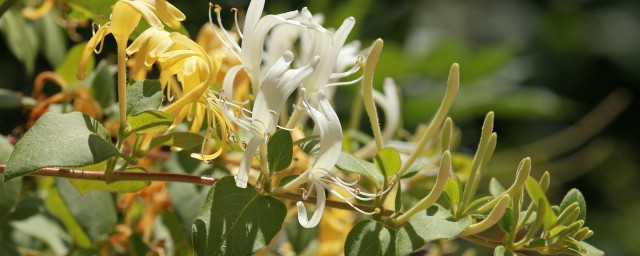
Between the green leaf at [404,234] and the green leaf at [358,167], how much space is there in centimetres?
2

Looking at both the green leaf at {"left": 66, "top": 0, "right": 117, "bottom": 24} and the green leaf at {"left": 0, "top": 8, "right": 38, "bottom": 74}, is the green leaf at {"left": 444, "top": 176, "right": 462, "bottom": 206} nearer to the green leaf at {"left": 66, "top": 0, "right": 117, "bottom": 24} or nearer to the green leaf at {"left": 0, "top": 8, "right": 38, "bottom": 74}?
the green leaf at {"left": 66, "top": 0, "right": 117, "bottom": 24}

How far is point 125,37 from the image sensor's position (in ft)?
1.43

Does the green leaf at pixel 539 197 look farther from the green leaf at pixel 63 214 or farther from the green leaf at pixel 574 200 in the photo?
the green leaf at pixel 63 214

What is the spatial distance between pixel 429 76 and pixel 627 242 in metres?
0.98

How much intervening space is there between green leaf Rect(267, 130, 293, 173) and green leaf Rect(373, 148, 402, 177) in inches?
1.7

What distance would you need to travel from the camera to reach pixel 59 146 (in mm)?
→ 393

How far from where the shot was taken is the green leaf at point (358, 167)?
0.46m

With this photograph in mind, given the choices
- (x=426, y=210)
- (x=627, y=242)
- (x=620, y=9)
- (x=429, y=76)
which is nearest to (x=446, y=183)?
(x=426, y=210)

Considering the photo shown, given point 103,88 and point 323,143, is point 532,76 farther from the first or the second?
point 323,143

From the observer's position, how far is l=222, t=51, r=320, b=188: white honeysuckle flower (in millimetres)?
424

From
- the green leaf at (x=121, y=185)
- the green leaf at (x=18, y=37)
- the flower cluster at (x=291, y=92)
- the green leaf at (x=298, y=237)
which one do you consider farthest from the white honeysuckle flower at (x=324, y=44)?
the green leaf at (x=18, y=37)

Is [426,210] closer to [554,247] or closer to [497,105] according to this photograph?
[554,247]

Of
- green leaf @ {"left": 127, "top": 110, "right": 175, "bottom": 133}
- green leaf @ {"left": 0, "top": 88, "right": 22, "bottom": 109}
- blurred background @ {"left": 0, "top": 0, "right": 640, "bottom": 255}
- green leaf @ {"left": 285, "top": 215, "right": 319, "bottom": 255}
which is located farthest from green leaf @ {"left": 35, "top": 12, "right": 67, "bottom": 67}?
green leaf @ {"left": 127, "top": 110, "right": 175, "bottom": 133}

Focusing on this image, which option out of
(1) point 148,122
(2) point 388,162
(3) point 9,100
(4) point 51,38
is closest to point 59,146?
(1) point 148,122
